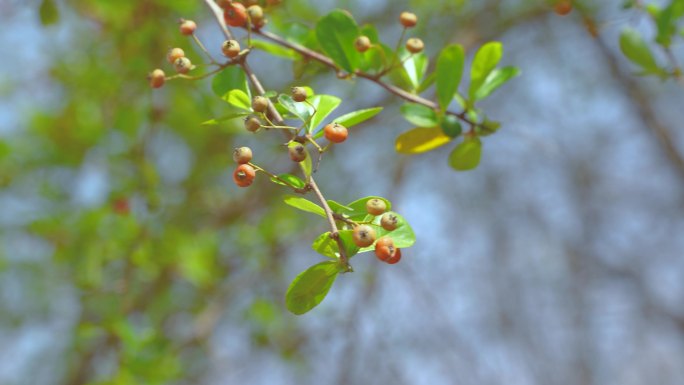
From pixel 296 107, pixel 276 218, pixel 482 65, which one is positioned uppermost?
pixel 296 107

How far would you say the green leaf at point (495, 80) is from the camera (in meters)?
1.12

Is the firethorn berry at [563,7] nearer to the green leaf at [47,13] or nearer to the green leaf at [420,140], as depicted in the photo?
the green leaf at [420,140]

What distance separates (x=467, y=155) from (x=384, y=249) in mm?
375

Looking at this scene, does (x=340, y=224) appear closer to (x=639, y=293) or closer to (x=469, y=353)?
(x=469, y=353)

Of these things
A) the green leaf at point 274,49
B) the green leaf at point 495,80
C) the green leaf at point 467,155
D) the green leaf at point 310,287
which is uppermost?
the green leaf at point 274,49

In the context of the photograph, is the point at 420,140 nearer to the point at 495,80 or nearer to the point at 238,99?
the point at 495,80

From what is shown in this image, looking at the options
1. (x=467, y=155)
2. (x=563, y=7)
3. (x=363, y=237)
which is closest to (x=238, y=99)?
(x=363, y=237)

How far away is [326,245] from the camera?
78 centimetres

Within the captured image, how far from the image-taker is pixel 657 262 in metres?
4.51

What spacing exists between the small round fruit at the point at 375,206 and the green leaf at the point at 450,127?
0.30 meters

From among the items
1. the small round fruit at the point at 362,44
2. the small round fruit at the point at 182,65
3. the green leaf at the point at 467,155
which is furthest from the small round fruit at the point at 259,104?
the green leaf at the point at 467,155

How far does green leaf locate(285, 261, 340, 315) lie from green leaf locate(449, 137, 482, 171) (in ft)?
1.19

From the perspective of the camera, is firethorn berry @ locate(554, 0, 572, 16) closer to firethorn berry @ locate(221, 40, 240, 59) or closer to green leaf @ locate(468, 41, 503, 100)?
green leaf @ locate(468, 41, 503, 100)

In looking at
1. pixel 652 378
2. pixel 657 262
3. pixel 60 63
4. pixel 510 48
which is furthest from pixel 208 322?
pixel 652 378
